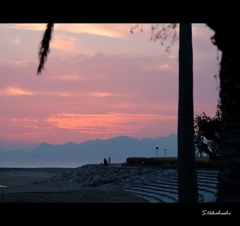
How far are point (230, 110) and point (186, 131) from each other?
4.56m

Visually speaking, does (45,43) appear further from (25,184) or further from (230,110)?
(25,184)

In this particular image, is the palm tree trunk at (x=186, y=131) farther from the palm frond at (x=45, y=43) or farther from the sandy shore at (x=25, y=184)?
the sandy shore at (x=25, y=184)

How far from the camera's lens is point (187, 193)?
13188mm

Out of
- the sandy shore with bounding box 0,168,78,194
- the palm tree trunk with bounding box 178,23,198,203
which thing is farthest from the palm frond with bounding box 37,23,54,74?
the sandy shore with bounding box 0,168,78,194

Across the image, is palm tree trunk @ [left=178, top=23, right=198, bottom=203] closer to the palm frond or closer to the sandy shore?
the palm frond

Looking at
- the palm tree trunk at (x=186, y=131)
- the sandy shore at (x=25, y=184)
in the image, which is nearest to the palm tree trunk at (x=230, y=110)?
the palm tree trunk at (x=186, y=131)

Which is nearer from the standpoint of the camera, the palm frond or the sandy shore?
the palm frond

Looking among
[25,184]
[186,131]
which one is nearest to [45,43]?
[186,131]

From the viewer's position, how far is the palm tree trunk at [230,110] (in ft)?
27.5

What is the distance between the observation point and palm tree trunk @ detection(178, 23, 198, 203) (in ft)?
42.8

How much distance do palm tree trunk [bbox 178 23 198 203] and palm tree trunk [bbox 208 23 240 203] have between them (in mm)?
4412

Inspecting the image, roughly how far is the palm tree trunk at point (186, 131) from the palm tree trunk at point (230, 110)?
4.41 meters
